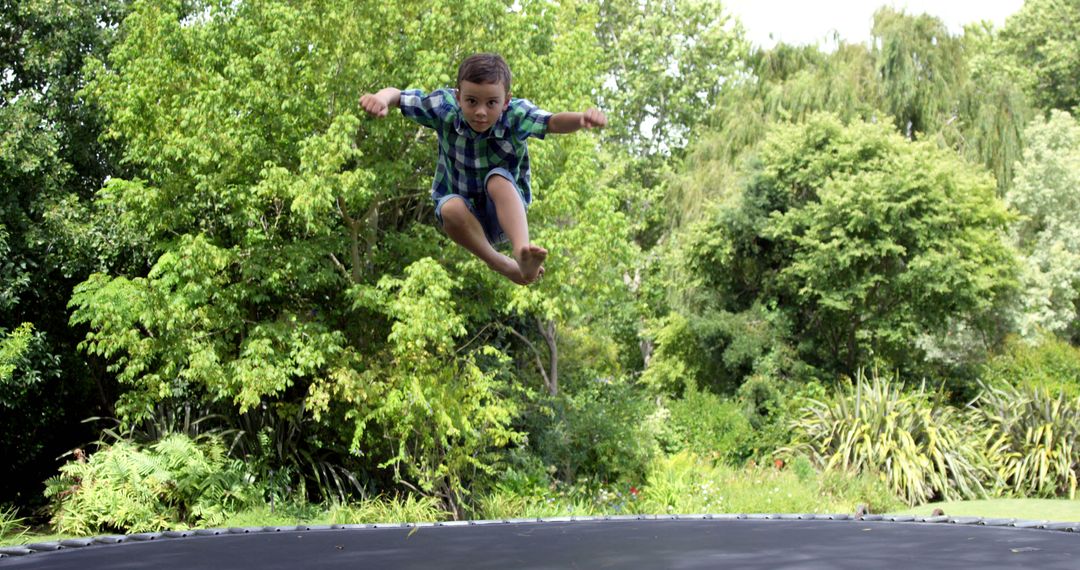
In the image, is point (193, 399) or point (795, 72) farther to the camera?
point (795, 72)

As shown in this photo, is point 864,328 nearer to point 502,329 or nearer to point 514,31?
point 502,329

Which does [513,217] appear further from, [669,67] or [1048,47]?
[1048,47]

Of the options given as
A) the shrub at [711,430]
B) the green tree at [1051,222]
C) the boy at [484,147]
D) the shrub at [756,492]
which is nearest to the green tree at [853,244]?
the shrub at [711,430]

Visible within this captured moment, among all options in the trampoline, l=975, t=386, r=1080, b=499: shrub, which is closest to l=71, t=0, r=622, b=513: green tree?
the trampoline

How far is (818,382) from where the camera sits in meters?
11.4

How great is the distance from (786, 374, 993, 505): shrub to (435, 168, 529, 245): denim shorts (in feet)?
19.3

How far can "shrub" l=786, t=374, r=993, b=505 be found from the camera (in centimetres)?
853

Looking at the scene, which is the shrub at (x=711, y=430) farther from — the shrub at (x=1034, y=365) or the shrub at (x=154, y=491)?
the shrub at (x=154, y=491)

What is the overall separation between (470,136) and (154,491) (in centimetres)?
537

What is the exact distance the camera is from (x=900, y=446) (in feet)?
28.9

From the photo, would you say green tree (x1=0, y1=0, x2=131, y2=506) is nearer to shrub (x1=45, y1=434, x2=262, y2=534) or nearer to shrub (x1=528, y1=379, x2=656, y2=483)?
shrub (x1=45, y1=434, x2=262, y2=534)

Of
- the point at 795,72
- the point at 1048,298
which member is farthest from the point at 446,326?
the point at 1048,298

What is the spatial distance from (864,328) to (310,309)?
6531mm

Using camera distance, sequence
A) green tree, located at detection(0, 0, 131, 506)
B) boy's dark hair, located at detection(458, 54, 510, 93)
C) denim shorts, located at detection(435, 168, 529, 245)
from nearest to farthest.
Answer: boy's dark hair, located at detection(458, 54, 510, 93), denim shorts, located at detection(435, 168, 529, 245), green tree, located at detection(0, 0, 131, 506)
